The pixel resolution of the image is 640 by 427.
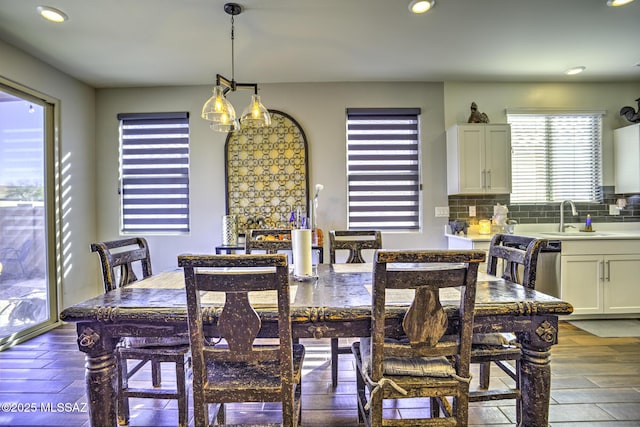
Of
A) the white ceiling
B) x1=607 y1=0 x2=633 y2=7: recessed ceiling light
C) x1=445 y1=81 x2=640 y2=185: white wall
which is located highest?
the white ceiling

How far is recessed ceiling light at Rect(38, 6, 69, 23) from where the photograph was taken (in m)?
2.38

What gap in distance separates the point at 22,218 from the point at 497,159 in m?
4.79

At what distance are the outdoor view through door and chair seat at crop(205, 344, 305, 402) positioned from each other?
2723mm

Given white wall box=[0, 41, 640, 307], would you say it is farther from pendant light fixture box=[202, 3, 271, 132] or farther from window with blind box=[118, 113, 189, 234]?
pendant light fixture box=[202, 3, 271, 132]

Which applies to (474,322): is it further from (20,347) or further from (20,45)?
(20,45)

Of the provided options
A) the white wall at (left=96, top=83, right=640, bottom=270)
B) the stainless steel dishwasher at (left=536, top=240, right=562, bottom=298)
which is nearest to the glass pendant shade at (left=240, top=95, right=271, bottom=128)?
the white wall at (left=96, top=83, right=640, bottom=270)

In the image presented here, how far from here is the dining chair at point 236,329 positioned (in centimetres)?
112

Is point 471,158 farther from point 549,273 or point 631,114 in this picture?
point 631,114

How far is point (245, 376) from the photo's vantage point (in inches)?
52.1

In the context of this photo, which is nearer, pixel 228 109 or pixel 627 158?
pixel 228 109

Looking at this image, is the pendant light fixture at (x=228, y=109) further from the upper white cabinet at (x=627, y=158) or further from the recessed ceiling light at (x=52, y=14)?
the upper white cabinet at (x=627, y=158)

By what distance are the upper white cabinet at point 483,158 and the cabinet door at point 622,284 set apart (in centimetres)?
122

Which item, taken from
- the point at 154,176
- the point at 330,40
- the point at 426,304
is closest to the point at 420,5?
the point at 330,40

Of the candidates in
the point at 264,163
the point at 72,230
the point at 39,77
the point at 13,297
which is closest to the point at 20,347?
the point at 13,297
